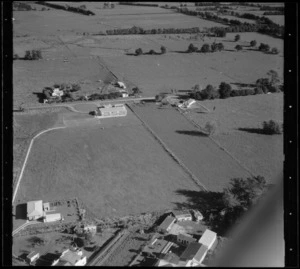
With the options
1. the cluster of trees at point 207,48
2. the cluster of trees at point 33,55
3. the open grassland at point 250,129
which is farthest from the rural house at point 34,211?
the cluster of trees at point 207,48

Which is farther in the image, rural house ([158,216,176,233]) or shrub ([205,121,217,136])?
shrub ([205,121,217,136])

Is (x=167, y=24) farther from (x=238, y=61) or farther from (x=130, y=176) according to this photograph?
(x=130, y=176)

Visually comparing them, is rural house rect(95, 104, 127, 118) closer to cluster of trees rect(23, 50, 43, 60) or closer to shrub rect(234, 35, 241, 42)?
cluster of trees rect(23, 50, 43, 60)

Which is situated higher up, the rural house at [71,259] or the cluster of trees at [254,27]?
the cluster of trees at [254,27]

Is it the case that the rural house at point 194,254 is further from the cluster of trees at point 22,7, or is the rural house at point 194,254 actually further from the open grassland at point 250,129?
the cluster of trees at point 22,7

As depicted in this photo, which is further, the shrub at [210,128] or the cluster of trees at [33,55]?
the cluster of trees at [33,55]

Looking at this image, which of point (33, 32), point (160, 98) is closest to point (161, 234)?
point (160, 98)

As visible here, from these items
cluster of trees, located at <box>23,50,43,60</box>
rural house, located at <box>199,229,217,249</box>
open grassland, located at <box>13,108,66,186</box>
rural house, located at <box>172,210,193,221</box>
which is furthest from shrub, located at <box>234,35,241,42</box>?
rural house, located at <box>199,229,217,249</box>
